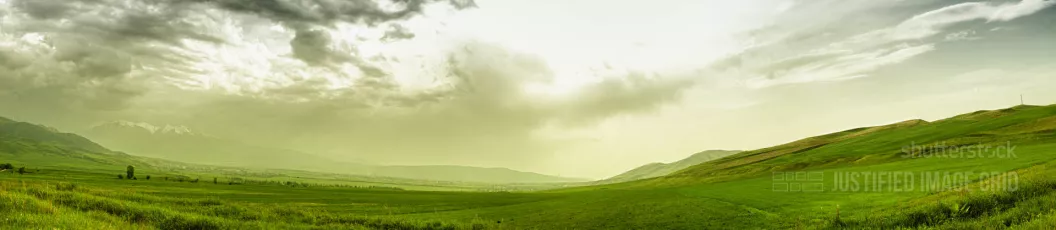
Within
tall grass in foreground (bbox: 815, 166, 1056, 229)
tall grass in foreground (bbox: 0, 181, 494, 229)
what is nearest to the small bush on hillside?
tall grass in foreground (bbox: 0, 181, 494, 229)

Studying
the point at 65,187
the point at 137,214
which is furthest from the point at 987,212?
the point at 65,187

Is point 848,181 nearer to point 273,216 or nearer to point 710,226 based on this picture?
point 710,226

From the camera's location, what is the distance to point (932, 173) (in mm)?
54719

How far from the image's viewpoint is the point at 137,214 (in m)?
24.9

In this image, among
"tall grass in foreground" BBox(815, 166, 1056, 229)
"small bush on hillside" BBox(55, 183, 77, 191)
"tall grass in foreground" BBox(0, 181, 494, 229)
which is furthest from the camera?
"small bush on hillside" BBox(55, 183, 77, 191)

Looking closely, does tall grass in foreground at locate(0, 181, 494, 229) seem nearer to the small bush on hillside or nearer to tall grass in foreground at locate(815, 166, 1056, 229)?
the small bush on hillside

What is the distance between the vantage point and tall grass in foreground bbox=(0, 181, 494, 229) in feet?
64.5

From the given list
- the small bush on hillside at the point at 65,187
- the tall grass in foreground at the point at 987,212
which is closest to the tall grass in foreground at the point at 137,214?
the small bush on hillside at the point at 65,187

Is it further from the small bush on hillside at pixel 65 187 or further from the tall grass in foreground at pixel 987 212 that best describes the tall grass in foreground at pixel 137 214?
the tall grass in foreground at pixel 987 212

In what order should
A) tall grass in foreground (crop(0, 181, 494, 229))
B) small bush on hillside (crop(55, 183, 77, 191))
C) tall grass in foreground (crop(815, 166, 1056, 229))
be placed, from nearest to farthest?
tall grass in foreground (crop(0, 181, 494, 229))
tall grass in foreground (crop(815, 166, 1056, 229))
small bush on hillside (crop(55, 183, 77, 191))

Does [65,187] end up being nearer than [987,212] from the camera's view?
No

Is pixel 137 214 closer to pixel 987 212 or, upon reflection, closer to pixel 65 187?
pixel 65 187

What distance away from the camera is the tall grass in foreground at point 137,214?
1965 cm

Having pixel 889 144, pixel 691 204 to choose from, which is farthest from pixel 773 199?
pixel 889 144
